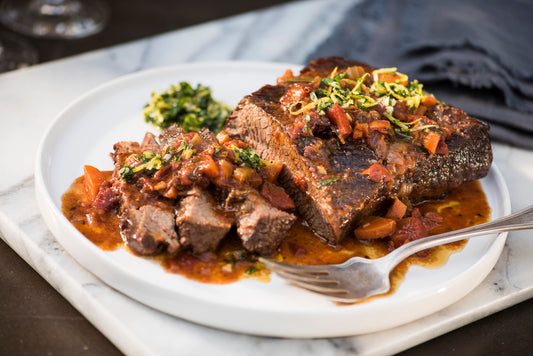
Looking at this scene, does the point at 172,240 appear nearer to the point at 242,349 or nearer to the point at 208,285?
the point at 208,285

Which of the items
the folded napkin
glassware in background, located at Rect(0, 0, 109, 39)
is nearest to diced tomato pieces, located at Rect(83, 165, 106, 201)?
the folded napkin

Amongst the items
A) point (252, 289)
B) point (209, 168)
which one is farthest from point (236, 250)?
point (209, 168)

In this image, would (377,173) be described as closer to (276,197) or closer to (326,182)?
(326,182)

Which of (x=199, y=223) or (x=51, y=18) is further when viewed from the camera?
(x=51, y=18)

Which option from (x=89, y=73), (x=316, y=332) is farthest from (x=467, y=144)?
(x=89, y=73)

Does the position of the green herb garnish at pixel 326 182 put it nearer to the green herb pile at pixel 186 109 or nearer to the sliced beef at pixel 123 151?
the sliced beef at pixel 123 151

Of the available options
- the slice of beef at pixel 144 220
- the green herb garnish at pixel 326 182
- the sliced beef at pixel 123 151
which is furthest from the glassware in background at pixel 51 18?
the green herb garnish at pixel 326 182
